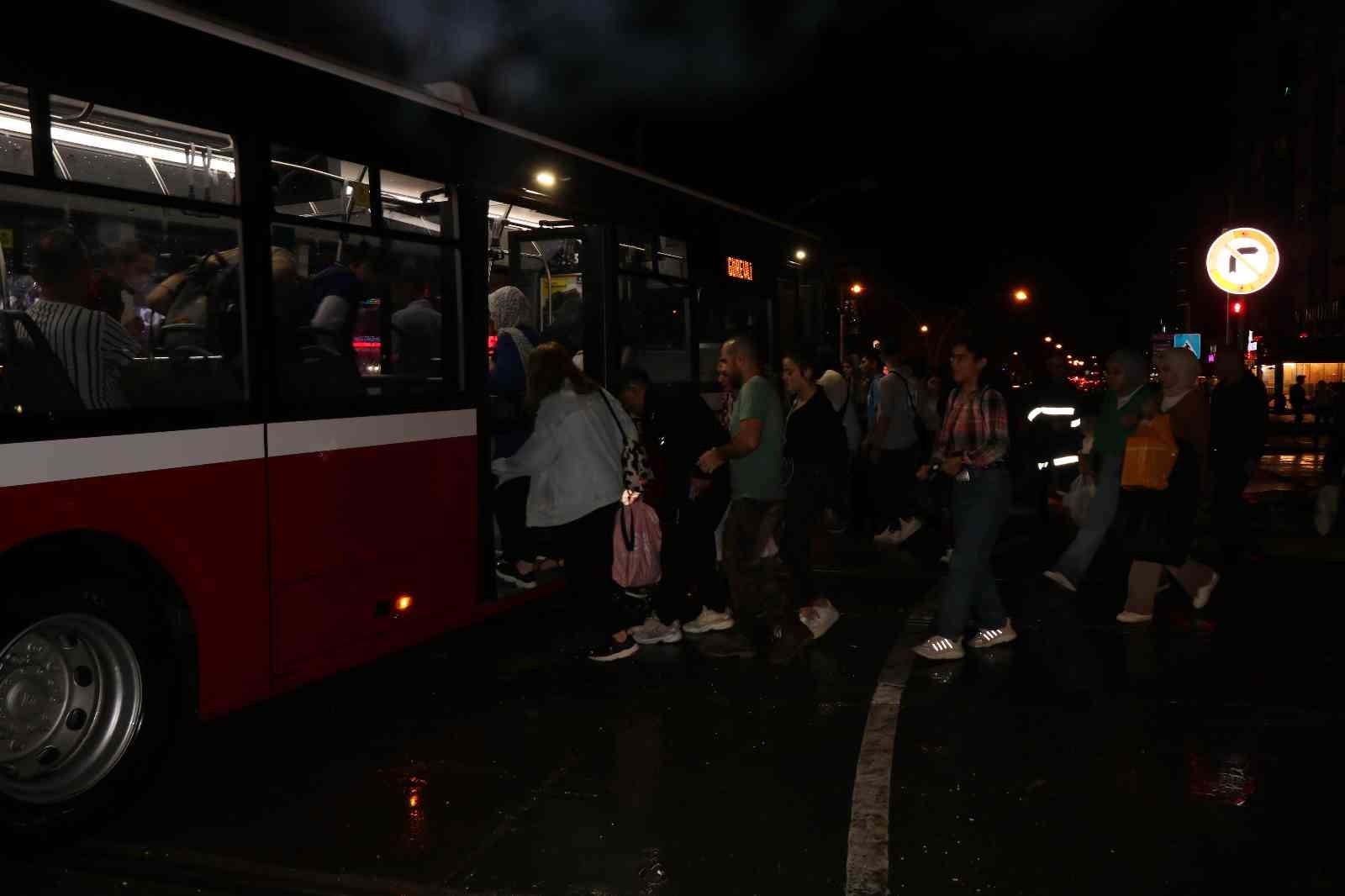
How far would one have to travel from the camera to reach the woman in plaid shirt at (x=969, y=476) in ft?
23.1

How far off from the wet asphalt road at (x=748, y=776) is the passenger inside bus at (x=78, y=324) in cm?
167

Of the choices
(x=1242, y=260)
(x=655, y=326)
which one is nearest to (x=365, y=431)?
(x=655, y=326)

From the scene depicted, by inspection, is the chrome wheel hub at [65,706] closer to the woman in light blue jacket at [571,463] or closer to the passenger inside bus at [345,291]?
the passenger inside bus at [345,291]

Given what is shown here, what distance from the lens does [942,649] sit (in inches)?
286

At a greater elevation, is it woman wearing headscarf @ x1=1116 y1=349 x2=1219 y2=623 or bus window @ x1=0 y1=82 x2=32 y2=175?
bus window @ x1=0 y1=82 x2=32 y2=175

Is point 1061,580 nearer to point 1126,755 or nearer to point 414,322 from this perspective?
point 1126,755

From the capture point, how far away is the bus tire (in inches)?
173

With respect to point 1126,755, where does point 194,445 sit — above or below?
above

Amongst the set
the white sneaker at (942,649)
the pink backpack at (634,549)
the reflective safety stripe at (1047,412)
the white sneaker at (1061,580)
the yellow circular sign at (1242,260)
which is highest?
the yellow circular sign at (1242,260)

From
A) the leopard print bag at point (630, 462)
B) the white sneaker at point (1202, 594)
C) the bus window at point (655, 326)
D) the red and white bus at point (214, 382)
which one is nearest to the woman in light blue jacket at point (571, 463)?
the leopard print bag at point (630, 462)

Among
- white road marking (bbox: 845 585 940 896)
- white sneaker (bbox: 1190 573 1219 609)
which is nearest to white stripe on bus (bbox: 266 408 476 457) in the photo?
white road marking (bbox: 845 585 940 896)

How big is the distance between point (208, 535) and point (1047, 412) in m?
10.3

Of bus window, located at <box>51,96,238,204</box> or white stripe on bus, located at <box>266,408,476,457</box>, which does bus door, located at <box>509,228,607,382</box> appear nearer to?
white stripe on bus, located at <box>266,408,476,457</box>

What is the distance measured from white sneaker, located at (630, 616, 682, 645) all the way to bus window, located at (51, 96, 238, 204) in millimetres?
3726
